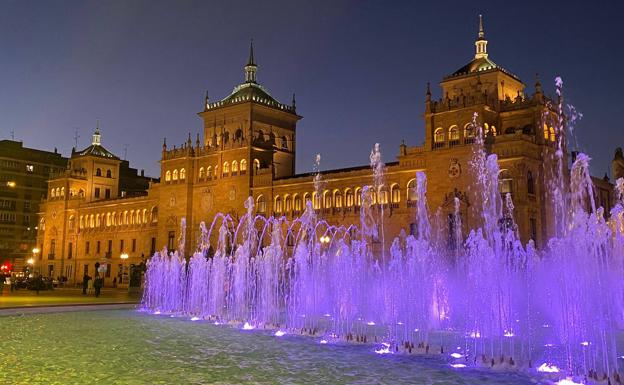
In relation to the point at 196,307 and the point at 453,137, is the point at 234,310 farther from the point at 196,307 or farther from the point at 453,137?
the point at 453,137

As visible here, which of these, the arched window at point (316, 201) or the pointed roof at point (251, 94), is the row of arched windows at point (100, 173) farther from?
the arched window at point (316, 201)

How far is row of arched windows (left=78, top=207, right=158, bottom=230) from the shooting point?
234 ft

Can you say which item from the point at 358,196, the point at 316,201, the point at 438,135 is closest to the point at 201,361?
the point at 438,135

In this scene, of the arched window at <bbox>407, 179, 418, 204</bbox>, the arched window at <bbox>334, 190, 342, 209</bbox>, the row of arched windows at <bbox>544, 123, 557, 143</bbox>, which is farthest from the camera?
the arched window at <bbox>334, 190, 342, 209</bbox>

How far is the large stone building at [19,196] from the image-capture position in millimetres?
91875

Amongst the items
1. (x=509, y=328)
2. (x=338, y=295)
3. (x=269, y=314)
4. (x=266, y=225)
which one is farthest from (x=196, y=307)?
(x=266, y=225)

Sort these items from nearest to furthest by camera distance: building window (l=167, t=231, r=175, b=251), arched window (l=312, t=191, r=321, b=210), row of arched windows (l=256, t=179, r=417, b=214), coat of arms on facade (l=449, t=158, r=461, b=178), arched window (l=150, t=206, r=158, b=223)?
coat of arms on facade (l=449, t=158, r=461, b=178), row of arched windows (l=256, t=179, r=417, b=214), arched window (l=312, t=191, r=321, b=210), building window (l=167, t=231, r=175, b=251), arched window (l=150, t=206, r=158, b=223)

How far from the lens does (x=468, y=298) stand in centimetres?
2364

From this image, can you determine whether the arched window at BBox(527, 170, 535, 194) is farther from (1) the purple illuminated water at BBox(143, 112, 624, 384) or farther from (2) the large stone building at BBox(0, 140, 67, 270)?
(2) the large stone building at BBox(0, 140, 67, 270)

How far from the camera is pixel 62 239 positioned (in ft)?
269

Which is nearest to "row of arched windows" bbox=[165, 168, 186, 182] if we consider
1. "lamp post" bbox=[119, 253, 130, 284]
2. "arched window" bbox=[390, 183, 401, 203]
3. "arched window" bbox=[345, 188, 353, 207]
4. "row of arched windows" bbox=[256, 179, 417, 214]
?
"lamp post" bbox=[119, 253, 130, 284]

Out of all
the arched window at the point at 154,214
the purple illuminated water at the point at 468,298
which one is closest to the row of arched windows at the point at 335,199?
the purple illuminated water at the point at 468,298

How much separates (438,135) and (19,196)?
72692 mm

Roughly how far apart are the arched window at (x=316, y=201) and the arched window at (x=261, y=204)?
5.97m
